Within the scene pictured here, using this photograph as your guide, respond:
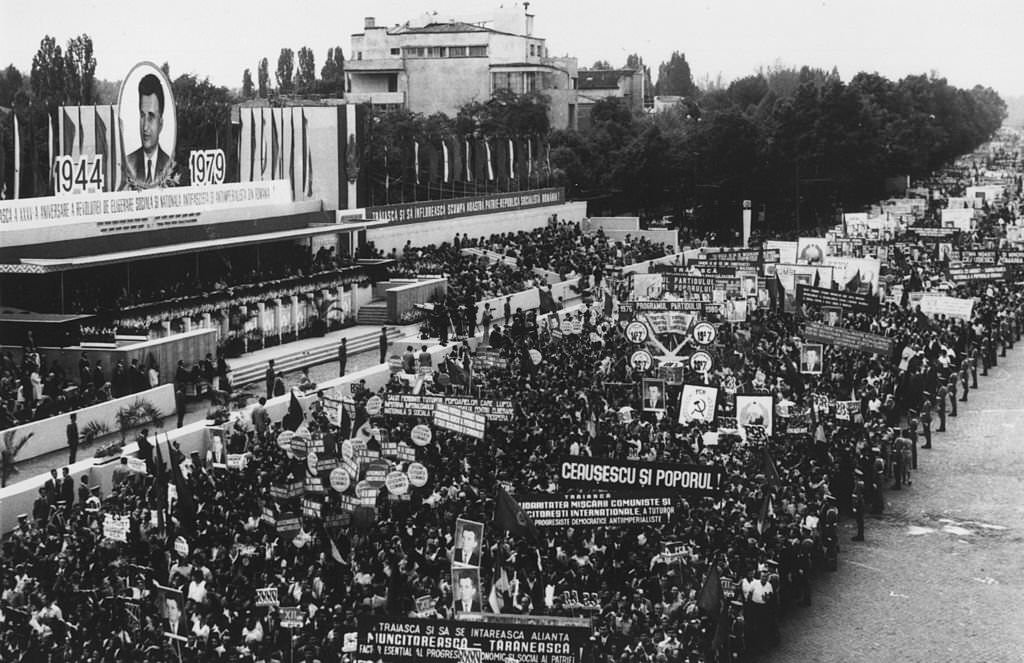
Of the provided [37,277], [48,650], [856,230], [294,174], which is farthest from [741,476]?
[856,230]

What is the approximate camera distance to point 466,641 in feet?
43.2

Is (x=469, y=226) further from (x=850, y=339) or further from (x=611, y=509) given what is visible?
(x=611, y=509)

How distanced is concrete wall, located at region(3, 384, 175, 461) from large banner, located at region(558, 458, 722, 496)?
477 inches

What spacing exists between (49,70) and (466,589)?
66793 mm

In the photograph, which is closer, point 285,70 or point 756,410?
point 756,410

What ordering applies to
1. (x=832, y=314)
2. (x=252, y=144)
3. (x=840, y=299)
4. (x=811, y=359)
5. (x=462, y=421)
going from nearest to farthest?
(x=462, y=421) → (x=811, y=359) → (x=840, y=299) → (x=832, y=314) → (x=252, y=144)

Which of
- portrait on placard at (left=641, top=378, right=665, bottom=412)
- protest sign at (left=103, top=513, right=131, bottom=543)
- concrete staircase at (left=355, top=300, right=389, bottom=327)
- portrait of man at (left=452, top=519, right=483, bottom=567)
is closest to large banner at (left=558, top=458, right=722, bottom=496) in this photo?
portrait of man at (left=452, top=519, right=483, bottom=567)

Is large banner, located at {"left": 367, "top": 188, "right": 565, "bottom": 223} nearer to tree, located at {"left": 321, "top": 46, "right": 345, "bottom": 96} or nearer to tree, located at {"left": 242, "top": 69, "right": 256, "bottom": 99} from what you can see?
tree, located at {"left": 321, "top": 46, "right": 345, "bottom": 96}

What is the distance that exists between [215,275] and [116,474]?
1680 centimetres

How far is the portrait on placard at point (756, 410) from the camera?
2394 centimetres

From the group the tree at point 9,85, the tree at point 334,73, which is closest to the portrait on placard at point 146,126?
the tree at point 9,85

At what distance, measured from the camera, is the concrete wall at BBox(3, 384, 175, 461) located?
25.6 metres

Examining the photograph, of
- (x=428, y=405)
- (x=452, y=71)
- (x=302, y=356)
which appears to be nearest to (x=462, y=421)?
→ (x=428, y=405)

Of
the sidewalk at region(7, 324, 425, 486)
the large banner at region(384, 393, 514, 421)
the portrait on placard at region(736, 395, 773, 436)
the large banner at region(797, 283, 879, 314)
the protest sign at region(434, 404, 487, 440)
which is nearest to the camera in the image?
the protest sign at region(434, 404, 487, 440)
